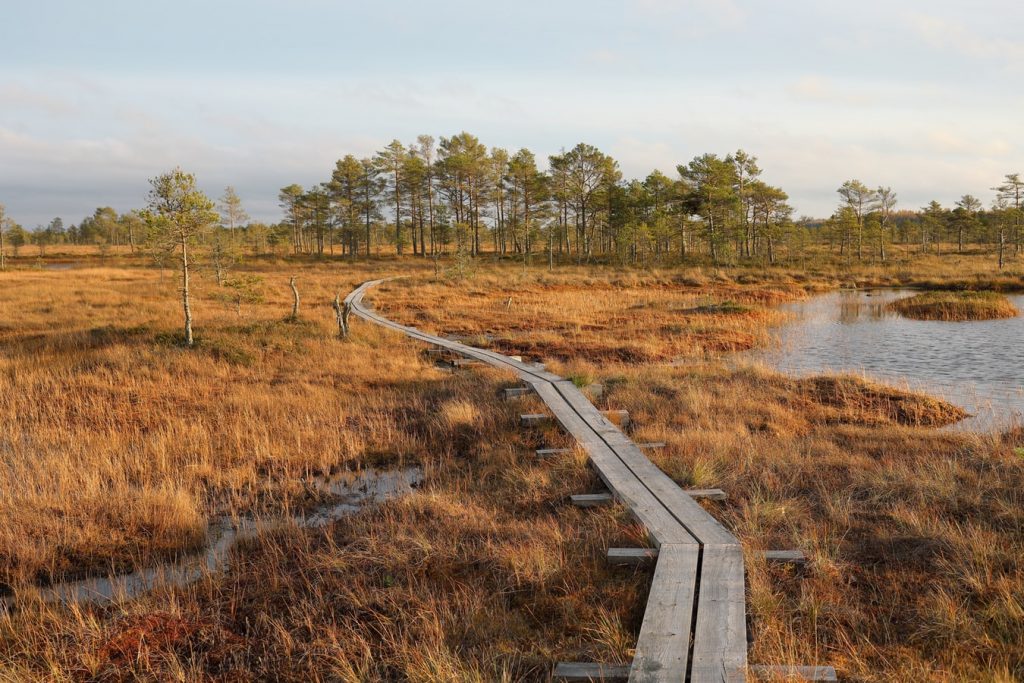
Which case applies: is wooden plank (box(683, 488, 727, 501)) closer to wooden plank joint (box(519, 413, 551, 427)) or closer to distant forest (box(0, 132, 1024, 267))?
wooden plank joint (box(519, 413, 551, 427))

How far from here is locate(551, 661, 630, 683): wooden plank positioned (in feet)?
Result: 12.6

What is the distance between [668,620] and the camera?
14.0 feet

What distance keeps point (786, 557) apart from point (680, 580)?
1112mm

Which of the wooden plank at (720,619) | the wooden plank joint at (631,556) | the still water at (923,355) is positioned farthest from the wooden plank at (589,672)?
the still water at (923,355)

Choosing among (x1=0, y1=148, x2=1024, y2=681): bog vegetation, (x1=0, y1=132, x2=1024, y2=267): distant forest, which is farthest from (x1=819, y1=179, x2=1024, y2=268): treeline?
(x1=0, y1=148, x2=1024, y2=681): bog vegetation

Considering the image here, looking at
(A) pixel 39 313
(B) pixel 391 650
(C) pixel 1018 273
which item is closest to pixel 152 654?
(B) pixel 391 650

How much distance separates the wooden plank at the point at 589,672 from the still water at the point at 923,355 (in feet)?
31.4

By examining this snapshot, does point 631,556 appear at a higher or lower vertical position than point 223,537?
higher

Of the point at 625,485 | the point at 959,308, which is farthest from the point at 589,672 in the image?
the point at 959,308

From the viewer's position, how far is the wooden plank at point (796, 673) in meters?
3.69

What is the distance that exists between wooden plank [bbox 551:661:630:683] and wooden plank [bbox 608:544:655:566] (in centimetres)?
142

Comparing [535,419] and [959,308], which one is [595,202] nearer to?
[959,308]

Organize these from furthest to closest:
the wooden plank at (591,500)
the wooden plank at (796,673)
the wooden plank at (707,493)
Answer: the wooden plank at (591,500), the wooden plank at (707,493), the wooden plank at (796,673)

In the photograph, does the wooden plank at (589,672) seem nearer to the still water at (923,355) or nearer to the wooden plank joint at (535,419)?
the wooden plank joint at (535,419)
